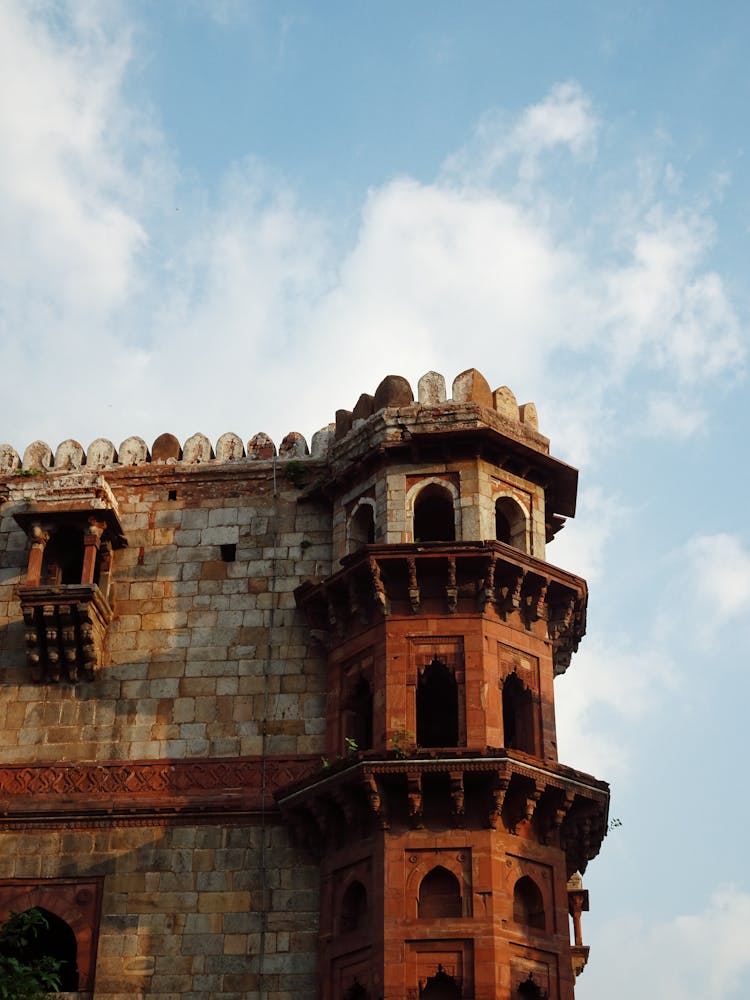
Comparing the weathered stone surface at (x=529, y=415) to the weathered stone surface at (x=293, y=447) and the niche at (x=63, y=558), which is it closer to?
the weathered stone surface at (x=293, y=447)

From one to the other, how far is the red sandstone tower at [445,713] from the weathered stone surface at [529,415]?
0.11 meters

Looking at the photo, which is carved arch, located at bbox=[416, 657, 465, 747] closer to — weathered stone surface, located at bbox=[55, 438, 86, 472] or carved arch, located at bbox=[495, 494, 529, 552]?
carved arch, located at bbox=[495, 494, 529, 552]

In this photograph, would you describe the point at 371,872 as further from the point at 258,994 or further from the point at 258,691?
the point at 258,691

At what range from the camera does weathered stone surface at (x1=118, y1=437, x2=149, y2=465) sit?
23.8 m

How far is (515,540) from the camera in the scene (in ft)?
71.5

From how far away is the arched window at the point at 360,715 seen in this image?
20422mm

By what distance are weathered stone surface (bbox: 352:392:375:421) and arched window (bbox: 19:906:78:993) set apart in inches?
330

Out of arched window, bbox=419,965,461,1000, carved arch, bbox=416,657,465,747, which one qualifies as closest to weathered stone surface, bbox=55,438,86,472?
carved arch, bbox=416,657,465,747

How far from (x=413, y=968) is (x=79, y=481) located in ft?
29.6

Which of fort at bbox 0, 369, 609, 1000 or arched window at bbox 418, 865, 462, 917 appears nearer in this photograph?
arched window at bbox 418, 865, 462, 917

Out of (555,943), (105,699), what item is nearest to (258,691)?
(105,699)

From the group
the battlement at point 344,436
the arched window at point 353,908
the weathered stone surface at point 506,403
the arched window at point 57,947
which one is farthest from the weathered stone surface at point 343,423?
the arched window at point 57,947

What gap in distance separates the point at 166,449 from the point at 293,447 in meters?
2.04

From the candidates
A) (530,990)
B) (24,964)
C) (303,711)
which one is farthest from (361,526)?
(24,964)
